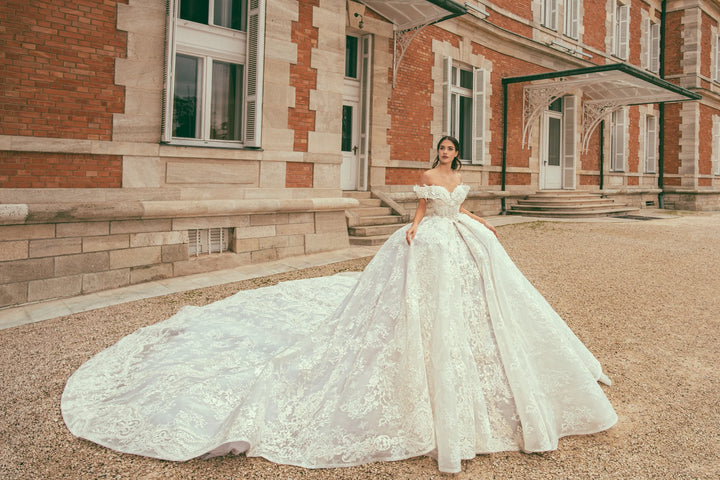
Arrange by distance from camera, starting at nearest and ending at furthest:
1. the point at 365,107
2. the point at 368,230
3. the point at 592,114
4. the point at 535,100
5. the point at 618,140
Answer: the point at 368,230, the point at 365,107, the point at 535,100, the point at 592,114, the point at 618,140

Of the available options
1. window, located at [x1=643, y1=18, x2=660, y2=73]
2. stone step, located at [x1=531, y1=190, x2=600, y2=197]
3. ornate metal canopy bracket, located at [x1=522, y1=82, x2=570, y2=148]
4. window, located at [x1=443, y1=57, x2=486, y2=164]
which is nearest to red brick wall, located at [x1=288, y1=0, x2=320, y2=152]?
window, located at [x1=443, y1=57, x2=486, y2=164]

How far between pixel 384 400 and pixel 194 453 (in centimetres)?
90

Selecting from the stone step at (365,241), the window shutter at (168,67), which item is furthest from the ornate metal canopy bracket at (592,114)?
the window shutter at (168,67)

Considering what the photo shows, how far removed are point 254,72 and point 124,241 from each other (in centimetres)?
282

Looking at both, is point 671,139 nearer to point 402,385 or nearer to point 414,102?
point 414,102

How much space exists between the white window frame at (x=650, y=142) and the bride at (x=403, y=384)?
18.8 meters

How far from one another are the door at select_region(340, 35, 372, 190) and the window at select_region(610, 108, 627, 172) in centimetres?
1087

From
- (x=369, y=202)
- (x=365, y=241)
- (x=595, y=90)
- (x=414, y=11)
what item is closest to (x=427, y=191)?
(x=365, y=241)

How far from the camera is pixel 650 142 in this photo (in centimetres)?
1892

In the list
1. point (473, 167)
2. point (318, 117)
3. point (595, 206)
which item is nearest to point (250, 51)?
point (318, 117)

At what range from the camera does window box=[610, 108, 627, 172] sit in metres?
16.8

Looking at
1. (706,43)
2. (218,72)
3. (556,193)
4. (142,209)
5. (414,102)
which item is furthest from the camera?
(706,43)

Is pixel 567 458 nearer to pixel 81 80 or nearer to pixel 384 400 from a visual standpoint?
pixel 384 400

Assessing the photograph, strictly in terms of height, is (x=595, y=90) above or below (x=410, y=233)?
above
